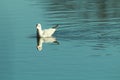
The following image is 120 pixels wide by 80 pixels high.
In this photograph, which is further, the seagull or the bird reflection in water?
the seagull

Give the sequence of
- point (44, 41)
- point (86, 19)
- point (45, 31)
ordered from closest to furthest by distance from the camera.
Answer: point (44, 41)
point (45, 31)
point (86, 19)

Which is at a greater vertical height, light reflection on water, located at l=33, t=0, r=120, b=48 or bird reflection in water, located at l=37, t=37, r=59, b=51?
light reflection on water, located at l=33, t=0, r=120, b=48

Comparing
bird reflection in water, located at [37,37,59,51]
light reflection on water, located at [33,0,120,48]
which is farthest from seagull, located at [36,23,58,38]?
light reflection on water, located at [33,0,120,48]

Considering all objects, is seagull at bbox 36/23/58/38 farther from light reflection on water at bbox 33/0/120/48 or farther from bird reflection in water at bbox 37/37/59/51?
light reflection on water at bbox 33/0/120/48

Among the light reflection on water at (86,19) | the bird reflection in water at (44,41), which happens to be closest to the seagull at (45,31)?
the bird reflection in water at (44,41)

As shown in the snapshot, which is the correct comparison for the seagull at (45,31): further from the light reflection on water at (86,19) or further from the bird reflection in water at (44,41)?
the light reflection on water at (86,19)

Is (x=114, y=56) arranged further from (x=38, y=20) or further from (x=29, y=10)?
(x=29, y=10)

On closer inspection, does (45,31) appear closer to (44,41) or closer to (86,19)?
(44,41)

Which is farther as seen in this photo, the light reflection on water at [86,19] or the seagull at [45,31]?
the seagull at [45,31]

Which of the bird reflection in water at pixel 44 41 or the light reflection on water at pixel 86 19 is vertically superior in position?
the light reflection on water at pixel 86 19

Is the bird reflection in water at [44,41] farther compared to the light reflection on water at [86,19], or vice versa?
the light reflection on water at [86,19]

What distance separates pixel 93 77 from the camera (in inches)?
695

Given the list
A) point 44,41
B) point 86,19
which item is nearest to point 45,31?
point 44,41

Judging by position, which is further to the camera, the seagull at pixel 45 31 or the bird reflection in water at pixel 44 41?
the seagull at pixel 45 31
